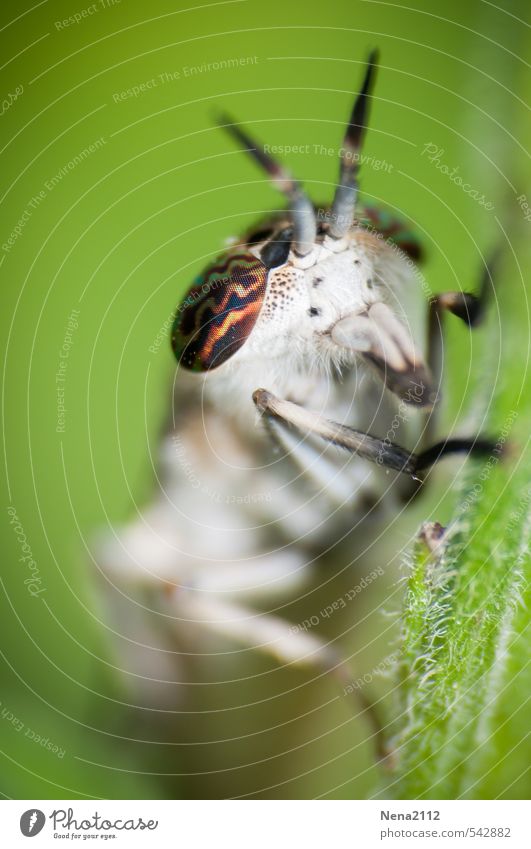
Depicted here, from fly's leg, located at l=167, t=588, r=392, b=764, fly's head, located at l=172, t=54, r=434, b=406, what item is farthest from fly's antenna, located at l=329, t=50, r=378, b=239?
fly's leg, located at l=167, t=588, r=392, b=764

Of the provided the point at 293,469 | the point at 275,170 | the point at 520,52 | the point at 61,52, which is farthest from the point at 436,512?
the point at 61,52

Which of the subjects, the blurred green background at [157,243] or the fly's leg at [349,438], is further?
the blurred green background at [157,243]

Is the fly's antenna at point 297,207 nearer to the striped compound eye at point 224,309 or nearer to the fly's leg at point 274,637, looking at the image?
the striped compound eye at point 224,309

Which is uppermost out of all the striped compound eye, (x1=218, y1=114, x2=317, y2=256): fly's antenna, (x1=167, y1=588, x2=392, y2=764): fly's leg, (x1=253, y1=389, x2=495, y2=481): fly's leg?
(x1=218, y1=114, x2=317, y2=256): fly's antenna

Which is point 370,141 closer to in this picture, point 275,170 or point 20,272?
point 275,170

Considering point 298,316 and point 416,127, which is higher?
point 416,127

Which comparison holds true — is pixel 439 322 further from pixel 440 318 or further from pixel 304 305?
pixel 304 305

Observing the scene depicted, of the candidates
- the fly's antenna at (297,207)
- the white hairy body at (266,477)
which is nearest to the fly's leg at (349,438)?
the white hairy body at (266,477)

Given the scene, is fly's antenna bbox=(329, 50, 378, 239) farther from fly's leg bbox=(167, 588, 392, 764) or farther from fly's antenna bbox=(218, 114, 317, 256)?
fly's leg bbox=(167, 588, 392, 764)
